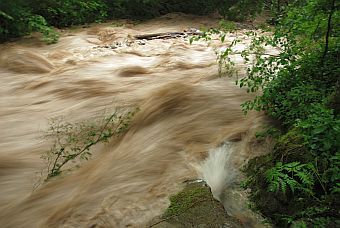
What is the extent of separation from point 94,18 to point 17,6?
2.34 metres

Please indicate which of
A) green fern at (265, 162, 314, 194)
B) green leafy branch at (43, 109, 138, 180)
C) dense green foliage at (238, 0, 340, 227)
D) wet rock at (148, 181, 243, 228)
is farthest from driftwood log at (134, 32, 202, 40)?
green fern at (265, 162, 314, 194)

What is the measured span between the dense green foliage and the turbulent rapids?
33 cm

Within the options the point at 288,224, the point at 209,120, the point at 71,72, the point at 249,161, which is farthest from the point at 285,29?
the point at 71,72

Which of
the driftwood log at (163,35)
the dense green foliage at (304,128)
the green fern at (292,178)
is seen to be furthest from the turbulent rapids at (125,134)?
the driftwood log at (163,35)

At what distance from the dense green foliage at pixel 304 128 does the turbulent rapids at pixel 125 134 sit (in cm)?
33

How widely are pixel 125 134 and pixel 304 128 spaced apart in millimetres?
1979

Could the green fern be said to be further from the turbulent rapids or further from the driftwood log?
the driftwood log

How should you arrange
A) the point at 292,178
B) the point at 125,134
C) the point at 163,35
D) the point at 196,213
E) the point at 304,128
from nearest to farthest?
the point at 292,178, the point at 196,213, the point at 304,128, the point at 125,134, the point at 163,35

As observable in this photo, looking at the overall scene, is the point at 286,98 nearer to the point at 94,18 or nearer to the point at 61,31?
the point at 61,31

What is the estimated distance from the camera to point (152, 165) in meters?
3.63

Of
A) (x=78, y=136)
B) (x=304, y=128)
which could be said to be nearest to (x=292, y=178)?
(x=304, y=128)

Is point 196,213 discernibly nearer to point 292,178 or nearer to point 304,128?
point 292,178

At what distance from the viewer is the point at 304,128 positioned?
2.93 meters

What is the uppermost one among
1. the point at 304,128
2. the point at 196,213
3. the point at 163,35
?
the point at 304,128
